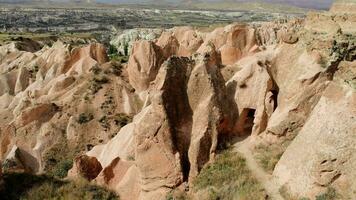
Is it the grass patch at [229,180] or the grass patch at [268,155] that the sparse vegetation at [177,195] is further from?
the grass patch at [268,155]

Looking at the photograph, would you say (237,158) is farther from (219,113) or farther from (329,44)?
(329,44)

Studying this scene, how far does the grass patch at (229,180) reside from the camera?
16609 mm

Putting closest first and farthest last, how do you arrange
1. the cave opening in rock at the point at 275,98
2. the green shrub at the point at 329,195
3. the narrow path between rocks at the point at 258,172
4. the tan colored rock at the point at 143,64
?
the green shrub at the point at 329,195
the narrow path between rocks at the point at 258,172
the cave opening in rock at the point at 275,98
the tan colored rock at the point at 143,64

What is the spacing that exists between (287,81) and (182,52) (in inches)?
995

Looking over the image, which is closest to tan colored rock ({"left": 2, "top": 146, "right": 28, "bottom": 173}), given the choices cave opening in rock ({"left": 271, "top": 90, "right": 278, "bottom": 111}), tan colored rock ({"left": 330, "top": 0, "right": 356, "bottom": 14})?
A: cave opening in rock ({"left": 271, "top": 90, "right": 278, "bottom": 111})

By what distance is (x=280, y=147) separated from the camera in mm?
18109

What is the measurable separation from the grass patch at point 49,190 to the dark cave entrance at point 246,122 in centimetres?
539

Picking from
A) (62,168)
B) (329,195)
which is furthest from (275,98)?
(62,168)

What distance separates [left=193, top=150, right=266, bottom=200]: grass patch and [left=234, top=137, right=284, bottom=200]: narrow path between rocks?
0.17 m

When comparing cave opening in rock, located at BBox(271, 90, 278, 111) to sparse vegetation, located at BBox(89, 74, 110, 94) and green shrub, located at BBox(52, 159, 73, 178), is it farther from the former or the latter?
sparse vegetation, located at BBox(89, 74, 110, 94)

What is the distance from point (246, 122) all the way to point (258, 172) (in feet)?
10.9

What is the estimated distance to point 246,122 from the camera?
799 inches

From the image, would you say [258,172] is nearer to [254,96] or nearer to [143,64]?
[254,96]

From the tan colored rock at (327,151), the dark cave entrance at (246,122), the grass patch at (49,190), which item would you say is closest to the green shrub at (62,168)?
the grass patch at (49,190)
